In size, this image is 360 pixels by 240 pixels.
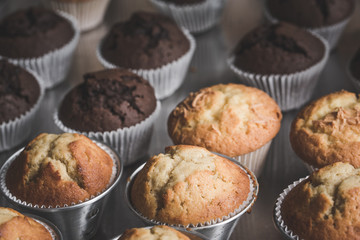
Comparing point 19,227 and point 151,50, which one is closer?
point 19,227

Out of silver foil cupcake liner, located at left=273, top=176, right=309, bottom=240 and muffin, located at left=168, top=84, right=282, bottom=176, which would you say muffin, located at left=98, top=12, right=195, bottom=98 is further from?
silver foil cupcake liner, located at left=273, top=176, right=309, bottom=240

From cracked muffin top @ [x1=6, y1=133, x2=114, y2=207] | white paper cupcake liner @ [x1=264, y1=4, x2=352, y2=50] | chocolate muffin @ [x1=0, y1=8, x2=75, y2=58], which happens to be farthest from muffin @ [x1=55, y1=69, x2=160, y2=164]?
white paper cupcake liner @ [x1=264, y1=4, x2=352, y2=50]

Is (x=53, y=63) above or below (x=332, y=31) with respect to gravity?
below

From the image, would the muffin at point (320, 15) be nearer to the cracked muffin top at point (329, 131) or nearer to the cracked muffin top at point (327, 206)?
the cracked muffin top at point (329, 131)

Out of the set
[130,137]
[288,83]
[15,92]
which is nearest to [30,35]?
[15,92]

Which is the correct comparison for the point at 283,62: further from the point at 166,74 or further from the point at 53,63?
the point at 53,63

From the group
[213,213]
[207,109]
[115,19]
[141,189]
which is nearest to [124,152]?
[207,109]

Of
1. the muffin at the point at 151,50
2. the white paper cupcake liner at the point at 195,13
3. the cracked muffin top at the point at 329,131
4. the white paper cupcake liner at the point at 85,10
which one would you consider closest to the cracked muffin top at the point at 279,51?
the muffin at the point at 151,50
